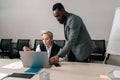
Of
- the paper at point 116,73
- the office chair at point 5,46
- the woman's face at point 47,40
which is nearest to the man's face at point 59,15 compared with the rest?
the woman's face at point 47,40

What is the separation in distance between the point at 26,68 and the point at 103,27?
2.68 m

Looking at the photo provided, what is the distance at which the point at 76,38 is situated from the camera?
2537 millimetres

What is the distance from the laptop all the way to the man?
16cm

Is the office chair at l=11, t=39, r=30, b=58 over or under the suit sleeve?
under

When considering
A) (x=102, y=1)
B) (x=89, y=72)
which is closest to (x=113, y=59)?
(x=102, y=1)

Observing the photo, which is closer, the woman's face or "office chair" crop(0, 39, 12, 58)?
the woman's face

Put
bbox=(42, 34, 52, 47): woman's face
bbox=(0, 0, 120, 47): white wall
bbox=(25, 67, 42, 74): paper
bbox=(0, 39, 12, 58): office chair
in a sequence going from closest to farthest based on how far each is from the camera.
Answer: bbox=(25, 67, 42, 74): paper, bbox=(42, 34, 52, 47): woman's face, bbox=(0, 0, 120, 47): white wall, bbox=(0, 39, 12, 58): office chair

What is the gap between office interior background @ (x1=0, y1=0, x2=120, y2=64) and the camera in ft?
14.2

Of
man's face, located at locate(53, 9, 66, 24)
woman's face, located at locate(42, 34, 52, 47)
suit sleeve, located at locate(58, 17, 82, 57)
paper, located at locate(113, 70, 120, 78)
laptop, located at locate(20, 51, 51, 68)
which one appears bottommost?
paper, located at locate(113, 70, 120, 78)

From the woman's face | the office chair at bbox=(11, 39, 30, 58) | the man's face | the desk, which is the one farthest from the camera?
the office chair at bbox=(11, 39, 30, 58)

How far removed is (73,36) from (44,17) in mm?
2347

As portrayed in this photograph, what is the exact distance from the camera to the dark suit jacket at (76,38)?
8.18 ft

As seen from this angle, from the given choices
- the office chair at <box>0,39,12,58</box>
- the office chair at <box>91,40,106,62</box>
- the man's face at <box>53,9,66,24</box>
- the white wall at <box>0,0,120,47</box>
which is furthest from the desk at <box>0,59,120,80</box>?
the office chair at <box>0,39,12,58</box>

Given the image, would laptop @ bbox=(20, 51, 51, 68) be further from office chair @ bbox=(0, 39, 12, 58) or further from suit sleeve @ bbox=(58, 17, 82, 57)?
office chair @ bbox=(0, 39, 12, 58)
